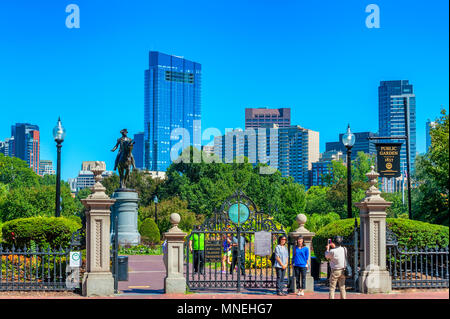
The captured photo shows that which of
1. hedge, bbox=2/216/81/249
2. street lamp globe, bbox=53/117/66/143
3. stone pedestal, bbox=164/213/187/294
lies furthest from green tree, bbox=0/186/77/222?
stone pedestal, bbox=164/213/187/294

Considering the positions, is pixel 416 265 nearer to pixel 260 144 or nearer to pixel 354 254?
pixel 354 254

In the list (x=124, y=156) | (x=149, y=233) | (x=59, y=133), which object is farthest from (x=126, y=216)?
(x=59, y=133)

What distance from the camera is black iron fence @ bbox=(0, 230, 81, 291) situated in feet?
53.0

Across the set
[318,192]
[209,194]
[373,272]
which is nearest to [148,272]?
[373,272]

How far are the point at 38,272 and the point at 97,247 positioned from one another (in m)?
2.49

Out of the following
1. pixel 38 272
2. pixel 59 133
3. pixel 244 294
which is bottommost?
pixel 244 294

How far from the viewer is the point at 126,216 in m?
40.4

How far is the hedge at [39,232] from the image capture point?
17.8 meters

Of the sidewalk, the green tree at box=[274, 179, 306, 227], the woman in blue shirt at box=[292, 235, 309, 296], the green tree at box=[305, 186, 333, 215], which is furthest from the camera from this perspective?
the green tree at box=[305, 186, 333, 215]

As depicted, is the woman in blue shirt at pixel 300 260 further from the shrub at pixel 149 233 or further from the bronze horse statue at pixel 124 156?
the shrub at pixel 149 233

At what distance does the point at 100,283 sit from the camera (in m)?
16.1

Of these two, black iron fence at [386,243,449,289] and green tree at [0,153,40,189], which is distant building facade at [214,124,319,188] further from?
black iron fence at [386,243,449,289]

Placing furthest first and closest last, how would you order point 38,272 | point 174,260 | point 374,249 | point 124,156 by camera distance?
1. point 124,156
2. point 38,272
3. point 374,249
4. point 174,260

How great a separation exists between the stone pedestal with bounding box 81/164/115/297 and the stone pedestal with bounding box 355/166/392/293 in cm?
701
